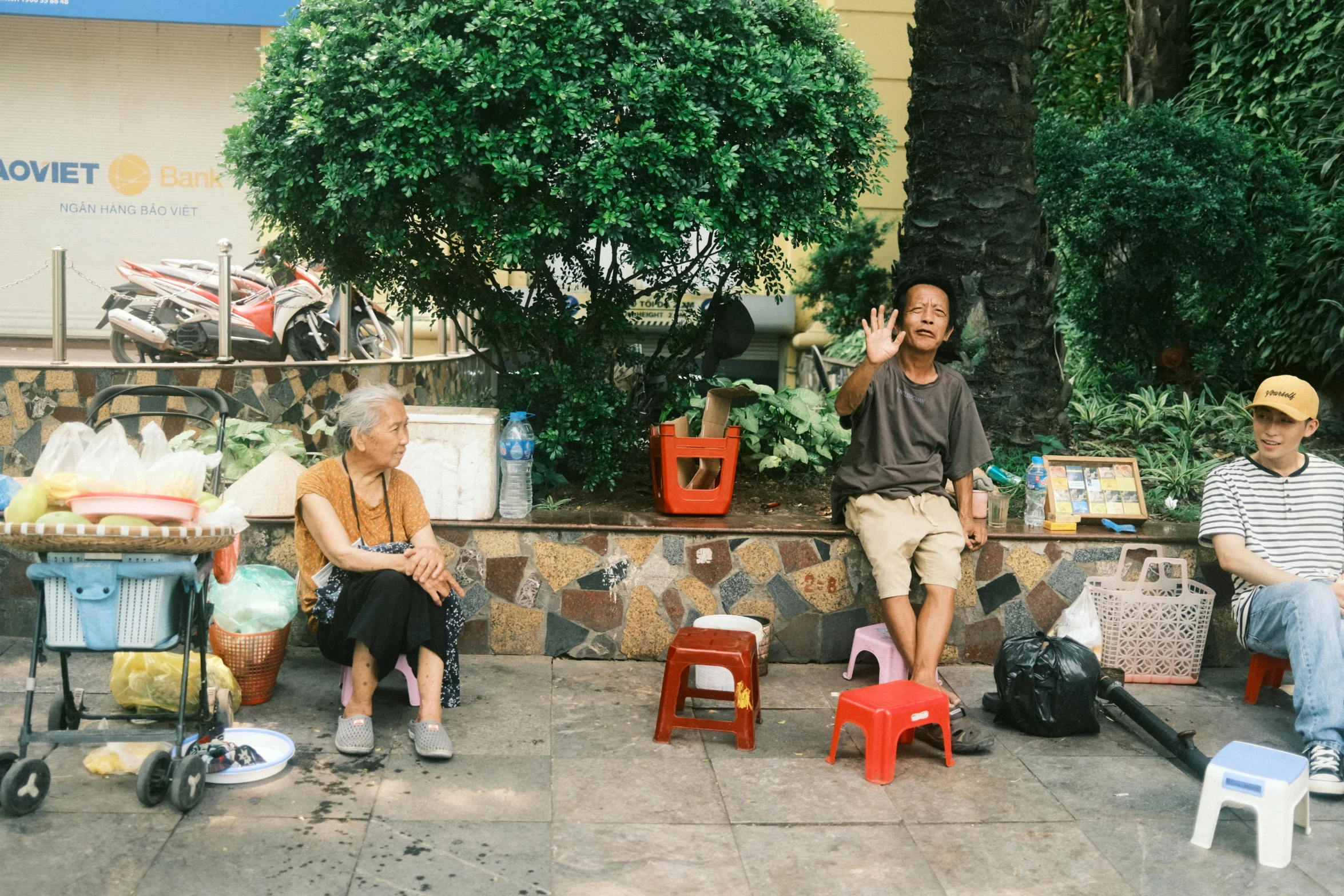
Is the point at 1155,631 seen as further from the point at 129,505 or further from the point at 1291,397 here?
the point at 129,505

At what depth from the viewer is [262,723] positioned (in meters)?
4.52

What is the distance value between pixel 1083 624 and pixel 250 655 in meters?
3.45

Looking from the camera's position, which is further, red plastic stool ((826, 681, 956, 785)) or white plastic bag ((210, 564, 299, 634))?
white plastic bag ((210, 564, 299, 634))

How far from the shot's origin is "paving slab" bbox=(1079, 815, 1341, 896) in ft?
11.5

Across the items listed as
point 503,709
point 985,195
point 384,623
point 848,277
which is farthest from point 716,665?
point 848,277

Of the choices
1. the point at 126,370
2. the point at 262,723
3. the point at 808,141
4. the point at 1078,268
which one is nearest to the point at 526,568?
the point at 262,723

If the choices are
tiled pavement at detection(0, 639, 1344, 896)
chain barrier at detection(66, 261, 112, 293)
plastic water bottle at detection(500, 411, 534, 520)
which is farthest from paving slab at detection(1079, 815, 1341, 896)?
chain barrier at detection(66, 261, 112, 293)

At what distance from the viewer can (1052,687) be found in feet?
15.3

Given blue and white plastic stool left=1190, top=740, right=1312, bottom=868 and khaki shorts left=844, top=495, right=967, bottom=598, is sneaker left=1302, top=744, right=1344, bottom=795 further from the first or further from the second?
khaki shorts left=844, top=495, right=967, bottom=598

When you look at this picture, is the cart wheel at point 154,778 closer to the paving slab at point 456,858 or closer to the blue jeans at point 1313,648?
the paving slab at point 456,858

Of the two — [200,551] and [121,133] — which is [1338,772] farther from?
[121,133]

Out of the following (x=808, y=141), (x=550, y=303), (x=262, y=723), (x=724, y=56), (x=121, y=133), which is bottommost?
(x=262, y=723)

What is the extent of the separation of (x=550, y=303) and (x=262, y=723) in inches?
102

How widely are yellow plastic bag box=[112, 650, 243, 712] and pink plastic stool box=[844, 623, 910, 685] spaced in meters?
2.60
